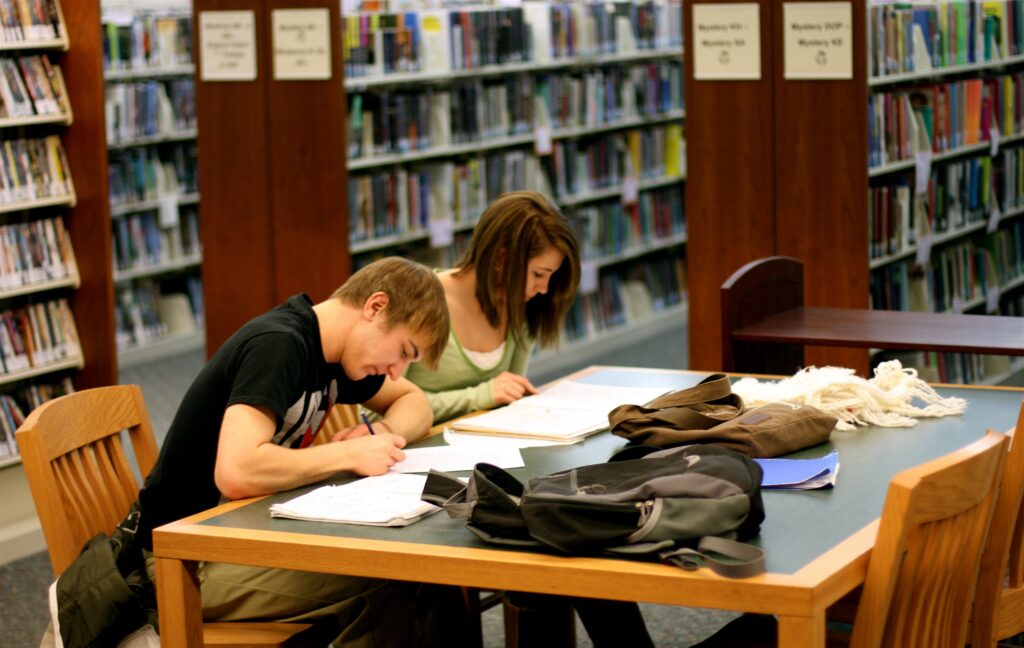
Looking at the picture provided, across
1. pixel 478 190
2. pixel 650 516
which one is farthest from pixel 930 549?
pixel 478 190

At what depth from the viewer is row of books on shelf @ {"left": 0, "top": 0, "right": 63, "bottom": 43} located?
4.50 m

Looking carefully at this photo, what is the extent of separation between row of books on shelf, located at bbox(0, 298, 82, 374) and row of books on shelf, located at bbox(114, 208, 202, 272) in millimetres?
2610

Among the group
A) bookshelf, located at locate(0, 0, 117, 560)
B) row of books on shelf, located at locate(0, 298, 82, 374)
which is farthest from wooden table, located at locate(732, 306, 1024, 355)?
row of books on shelf, located at locate(0, 298, 82, 374)

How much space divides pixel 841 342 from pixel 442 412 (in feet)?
3.66

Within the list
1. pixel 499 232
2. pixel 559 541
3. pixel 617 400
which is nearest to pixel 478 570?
pixel 559 541

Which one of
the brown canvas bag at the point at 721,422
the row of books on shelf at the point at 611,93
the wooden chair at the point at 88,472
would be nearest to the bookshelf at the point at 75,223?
the wooden chair at the point at 88,472

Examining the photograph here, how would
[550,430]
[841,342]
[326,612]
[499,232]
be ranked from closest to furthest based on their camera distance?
1. [326,612]
2. [550,430]
3. [499,232]
4. [841,342]

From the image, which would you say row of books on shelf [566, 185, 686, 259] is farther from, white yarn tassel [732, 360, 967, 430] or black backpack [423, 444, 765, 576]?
black backpack [423, 444, 765, 576]

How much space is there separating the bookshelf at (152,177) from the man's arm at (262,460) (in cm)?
524

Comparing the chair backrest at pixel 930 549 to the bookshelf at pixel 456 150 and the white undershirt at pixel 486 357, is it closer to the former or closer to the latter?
the white undershirt at pixel 486 357

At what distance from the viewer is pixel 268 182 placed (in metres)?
5.62

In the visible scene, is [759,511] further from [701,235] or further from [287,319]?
[701,235]

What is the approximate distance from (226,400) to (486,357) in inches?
39.1

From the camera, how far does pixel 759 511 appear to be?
6.52 ft
